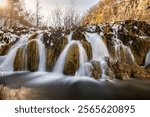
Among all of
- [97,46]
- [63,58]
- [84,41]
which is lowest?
[63,58]

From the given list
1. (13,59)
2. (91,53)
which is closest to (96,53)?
(91,53)

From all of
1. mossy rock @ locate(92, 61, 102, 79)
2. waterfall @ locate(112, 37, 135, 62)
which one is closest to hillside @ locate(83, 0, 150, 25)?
waterfall @ locate(112, 37, 135, 62)

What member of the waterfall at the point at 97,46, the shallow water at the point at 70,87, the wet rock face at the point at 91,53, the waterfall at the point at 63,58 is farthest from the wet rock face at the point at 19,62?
the waterfall at the point at 97,46

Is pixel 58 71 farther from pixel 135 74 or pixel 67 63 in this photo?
pixel 135 74

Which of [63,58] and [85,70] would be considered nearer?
[85,70]

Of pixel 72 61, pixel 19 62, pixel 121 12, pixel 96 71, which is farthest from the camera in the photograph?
pixel 121 12

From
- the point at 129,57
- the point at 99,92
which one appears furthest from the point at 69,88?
the point at 129,57

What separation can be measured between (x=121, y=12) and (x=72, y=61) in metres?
12.9

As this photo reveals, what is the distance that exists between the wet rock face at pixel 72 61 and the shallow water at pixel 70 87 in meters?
0.24

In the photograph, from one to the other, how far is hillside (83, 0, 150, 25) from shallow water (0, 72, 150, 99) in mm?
10708

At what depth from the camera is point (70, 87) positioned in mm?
5730

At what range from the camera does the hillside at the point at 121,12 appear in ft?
54.8

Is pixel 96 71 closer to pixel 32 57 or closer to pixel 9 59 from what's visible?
pixel 32 57

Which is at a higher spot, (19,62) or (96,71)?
(19,62)
